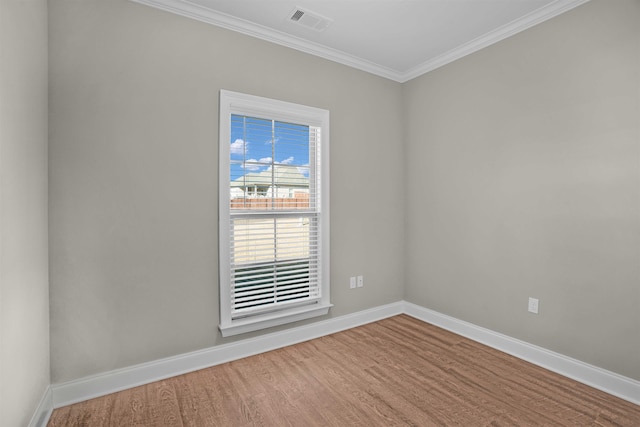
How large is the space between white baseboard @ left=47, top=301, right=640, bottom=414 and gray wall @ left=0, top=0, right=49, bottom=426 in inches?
10.9

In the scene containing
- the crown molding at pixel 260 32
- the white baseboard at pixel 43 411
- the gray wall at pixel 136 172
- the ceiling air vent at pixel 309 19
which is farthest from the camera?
the ceiling air vent at pixel 309 19

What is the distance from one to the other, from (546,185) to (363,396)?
84.8 inches

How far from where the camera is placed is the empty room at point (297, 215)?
6.42 feet

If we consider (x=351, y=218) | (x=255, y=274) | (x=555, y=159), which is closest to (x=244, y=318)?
(x=255, y=274)

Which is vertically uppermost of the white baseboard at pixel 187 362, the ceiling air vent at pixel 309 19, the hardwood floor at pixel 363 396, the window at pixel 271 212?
the ceiling air vent at pixel 309 19

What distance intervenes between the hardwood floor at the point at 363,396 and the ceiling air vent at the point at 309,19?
284cm

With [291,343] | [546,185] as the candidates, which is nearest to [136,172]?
[291,343]

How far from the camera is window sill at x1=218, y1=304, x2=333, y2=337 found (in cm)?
260

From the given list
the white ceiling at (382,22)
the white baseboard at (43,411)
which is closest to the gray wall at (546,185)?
the white ceiling at (382,22)

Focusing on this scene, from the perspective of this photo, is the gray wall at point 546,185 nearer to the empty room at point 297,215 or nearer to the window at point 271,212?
the empty room at point 297,215

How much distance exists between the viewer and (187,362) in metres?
2.44

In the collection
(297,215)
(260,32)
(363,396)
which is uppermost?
(260,32)

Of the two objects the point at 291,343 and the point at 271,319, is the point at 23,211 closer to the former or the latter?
the point at 271,319

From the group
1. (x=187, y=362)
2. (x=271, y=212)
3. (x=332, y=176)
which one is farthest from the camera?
(x=332, y=176)
